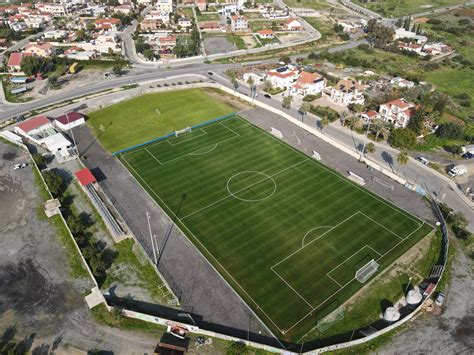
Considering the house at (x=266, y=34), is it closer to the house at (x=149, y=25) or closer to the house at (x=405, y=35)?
the house at (x=149, y=25)

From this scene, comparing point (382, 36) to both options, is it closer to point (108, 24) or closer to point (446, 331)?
point (108, 24)

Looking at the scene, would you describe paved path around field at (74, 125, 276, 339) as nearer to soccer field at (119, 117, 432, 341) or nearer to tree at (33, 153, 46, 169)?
soccer field at (119, 117, 432, 341)

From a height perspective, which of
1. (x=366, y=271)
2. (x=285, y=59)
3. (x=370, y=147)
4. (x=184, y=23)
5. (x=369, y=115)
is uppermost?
(x=370, y=147)

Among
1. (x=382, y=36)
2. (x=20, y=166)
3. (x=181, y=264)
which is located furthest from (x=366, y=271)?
(x=382, y=36)

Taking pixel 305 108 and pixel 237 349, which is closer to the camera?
pixel 237 349

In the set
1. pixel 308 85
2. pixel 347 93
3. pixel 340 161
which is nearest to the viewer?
pixel 340 161

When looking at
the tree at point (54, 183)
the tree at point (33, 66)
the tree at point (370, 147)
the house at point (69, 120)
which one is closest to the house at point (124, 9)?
the tree at point (33, 66)

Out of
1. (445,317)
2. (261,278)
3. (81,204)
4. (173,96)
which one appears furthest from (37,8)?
(445,317)

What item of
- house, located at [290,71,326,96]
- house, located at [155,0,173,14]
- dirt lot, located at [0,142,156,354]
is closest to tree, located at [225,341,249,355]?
dirt lot, located at [0,142,156,354]
